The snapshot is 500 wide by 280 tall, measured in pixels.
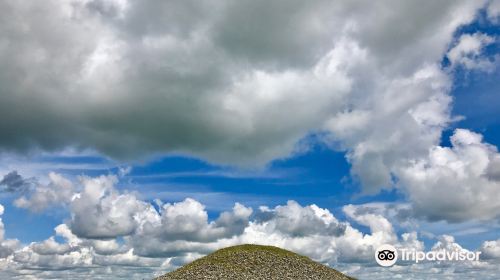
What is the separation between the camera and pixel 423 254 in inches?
5448

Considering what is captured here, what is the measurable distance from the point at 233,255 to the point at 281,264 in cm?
1468

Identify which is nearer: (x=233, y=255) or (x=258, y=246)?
(x=233, y=255)

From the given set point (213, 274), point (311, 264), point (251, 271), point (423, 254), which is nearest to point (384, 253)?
point (423, 254)

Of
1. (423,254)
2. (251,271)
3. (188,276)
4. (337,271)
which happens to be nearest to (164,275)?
(188,276)

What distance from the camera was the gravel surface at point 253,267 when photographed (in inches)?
5487

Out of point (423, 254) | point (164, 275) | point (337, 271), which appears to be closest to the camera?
point (423, 254)

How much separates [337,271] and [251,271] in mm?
35827

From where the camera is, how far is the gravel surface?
139375mm

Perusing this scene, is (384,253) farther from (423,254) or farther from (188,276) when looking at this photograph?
(188,276)

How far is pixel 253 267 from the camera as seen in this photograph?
144m

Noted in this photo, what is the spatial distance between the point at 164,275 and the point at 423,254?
73.7 meters

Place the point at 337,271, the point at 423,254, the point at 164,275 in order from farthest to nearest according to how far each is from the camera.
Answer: the point at 337,271
the point at 164,275
the point at 423,254

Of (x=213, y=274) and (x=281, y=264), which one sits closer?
(x=213, y=274)

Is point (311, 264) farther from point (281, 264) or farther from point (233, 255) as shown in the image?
point (233, 255)
